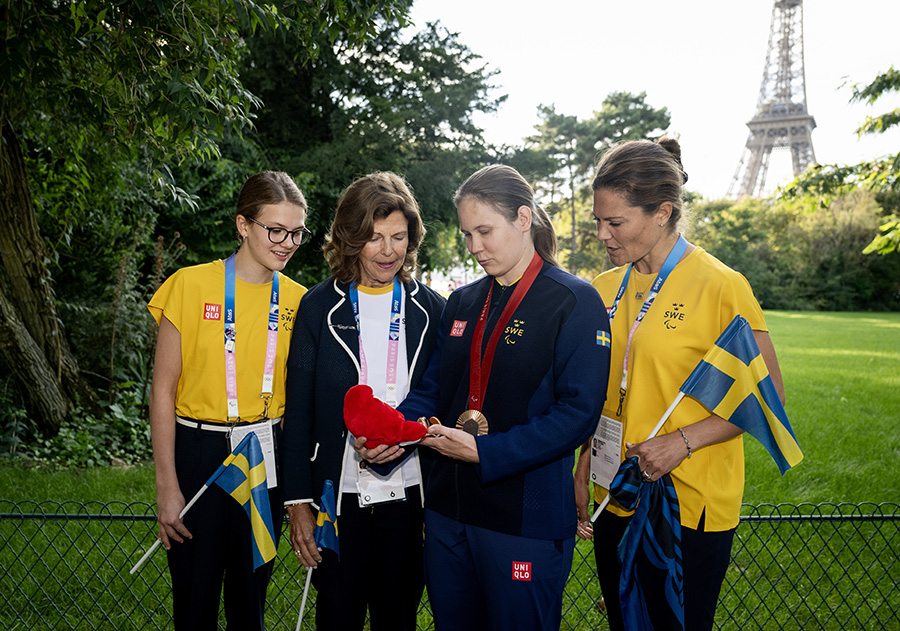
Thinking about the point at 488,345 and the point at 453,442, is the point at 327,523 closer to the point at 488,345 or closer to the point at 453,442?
the point at 453,442

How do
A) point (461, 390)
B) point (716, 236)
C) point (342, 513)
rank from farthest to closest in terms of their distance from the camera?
point (716, 236) → point (342, 513) → point (461, 390)

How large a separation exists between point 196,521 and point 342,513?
0.62 m

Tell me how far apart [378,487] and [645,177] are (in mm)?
1570

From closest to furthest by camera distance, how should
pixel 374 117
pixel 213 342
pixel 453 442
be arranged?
pixel 453 442
pixel 213 342
pixel 374 117

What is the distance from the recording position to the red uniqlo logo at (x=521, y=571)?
207 centimetres

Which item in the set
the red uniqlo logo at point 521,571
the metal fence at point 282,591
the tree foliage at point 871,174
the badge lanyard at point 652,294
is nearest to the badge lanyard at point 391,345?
the red uniqlo logo at point 521,571

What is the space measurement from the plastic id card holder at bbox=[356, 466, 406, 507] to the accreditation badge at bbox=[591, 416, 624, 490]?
30.4 inches

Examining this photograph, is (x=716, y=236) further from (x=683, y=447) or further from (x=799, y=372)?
(x=683, y=447)

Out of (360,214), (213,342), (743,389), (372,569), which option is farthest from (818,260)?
(213,342)

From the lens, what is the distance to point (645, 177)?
7.57 feet

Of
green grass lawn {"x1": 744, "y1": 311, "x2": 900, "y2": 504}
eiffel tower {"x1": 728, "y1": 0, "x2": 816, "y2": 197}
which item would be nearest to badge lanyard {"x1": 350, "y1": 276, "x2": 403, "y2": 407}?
green grass lawn {"x1": 744, "y1": 311, "x2": 900, "y2": 504}

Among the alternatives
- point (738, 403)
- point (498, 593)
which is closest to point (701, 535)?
point (738, 403)

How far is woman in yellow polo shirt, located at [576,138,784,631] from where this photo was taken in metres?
2.18

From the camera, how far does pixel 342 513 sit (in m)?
2.46
